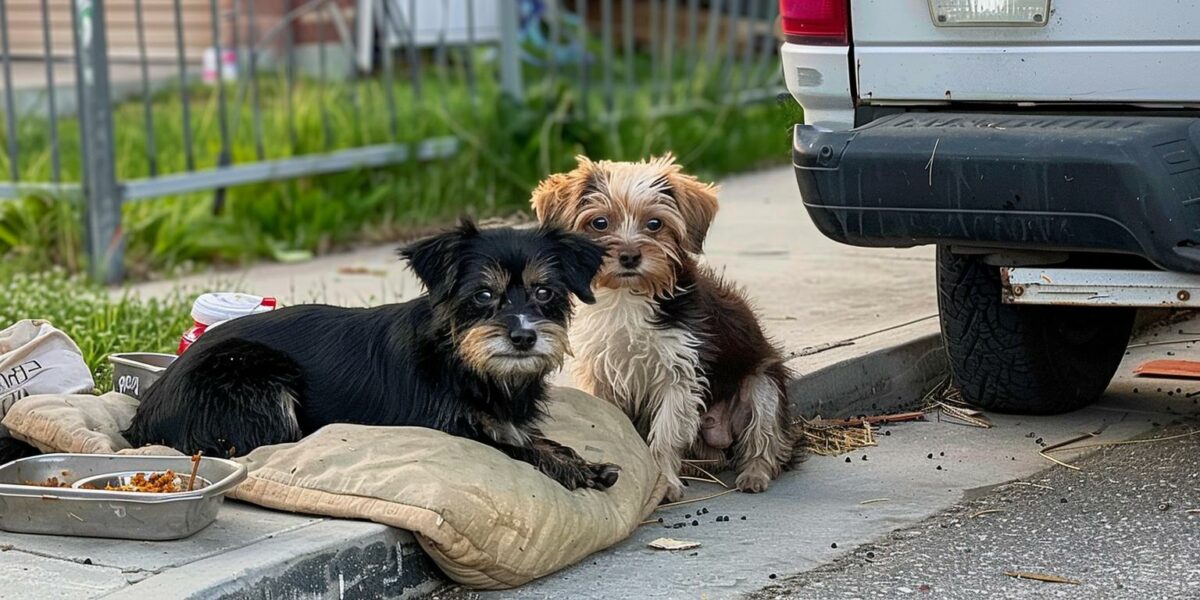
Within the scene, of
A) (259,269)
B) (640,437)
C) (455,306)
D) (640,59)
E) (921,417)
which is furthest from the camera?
(640,59)

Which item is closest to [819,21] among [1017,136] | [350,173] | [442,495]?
[1017,136]

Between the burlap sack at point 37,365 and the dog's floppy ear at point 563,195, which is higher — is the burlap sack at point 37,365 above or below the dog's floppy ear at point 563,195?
below

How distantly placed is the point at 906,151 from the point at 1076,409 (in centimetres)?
176

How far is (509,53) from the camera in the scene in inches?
397

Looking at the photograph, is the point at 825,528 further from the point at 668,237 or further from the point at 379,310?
the point at 379,310

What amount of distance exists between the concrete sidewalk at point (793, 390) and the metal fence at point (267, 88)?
2.37 ft

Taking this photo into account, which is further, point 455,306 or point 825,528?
point 825,528

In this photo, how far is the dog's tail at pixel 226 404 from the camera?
4246mm

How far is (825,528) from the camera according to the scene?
4449 millimetres

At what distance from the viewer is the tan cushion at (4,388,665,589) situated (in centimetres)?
387

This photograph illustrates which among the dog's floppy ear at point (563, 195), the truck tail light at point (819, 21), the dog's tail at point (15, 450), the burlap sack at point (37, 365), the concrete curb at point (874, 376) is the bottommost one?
the concrete curb at point (874, 376)

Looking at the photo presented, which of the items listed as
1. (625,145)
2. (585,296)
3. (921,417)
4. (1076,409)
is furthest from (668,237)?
(625,145)

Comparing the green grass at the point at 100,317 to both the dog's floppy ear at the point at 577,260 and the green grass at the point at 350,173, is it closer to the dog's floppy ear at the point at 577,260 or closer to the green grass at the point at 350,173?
the green grass at the point at 350,173

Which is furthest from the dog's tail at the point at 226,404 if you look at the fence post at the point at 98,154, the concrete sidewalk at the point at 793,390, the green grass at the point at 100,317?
the fence post at the point at 98,154
